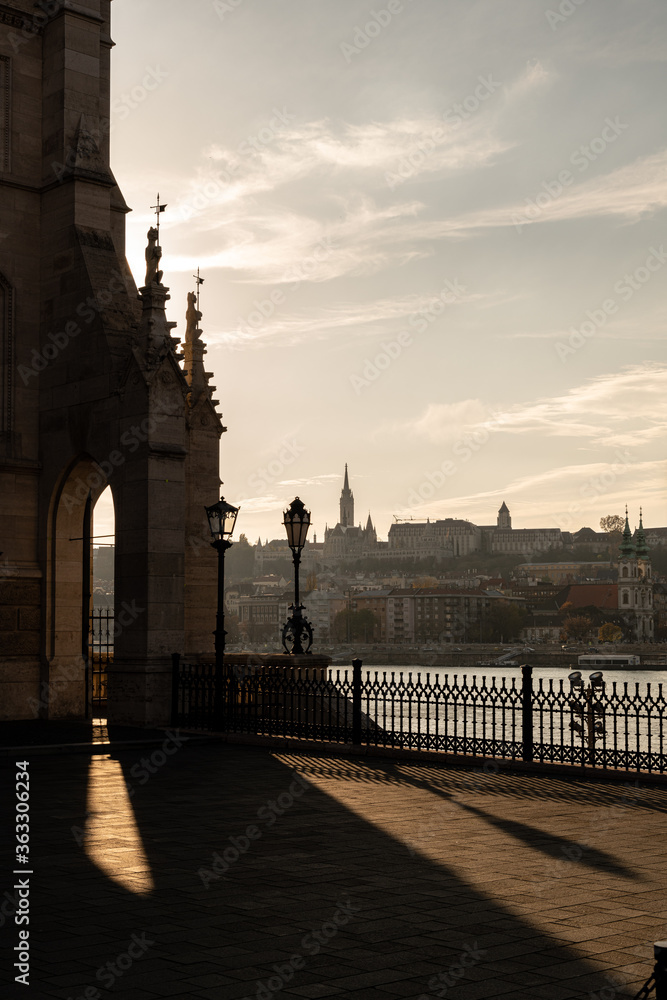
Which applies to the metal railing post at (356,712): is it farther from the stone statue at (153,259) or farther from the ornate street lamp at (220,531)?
the stone statue at (153,259)

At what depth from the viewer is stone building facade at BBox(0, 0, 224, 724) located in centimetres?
2062

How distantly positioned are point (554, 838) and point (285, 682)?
8705 mm

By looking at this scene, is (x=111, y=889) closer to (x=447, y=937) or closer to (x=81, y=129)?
(x=447, y=937)

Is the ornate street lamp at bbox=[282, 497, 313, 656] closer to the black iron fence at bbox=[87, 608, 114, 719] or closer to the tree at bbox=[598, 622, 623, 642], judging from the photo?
the black iron fence at bbox=[87, 608, 114, 719]

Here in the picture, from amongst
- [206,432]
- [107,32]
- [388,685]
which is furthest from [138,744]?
[107,32]

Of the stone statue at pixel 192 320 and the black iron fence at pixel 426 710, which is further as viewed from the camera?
the stone statue at pixel 192 320

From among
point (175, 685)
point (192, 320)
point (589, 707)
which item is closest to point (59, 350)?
point (192, 320)

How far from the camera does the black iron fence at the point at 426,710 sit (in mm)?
14422

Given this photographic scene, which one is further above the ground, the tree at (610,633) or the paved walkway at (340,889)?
the paved walkway at (340,889)

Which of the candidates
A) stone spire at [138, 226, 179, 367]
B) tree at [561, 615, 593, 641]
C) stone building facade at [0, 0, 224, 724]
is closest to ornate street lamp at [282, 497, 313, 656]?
stone building facade at [0, 0, 224, 724]

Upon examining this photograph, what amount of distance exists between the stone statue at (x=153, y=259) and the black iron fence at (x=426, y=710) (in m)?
6.79

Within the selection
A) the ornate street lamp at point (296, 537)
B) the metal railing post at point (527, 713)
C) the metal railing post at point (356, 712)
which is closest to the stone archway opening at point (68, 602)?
the ornate street lamp at point (296, 537)

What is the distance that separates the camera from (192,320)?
84.2ft

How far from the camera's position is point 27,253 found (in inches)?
883
